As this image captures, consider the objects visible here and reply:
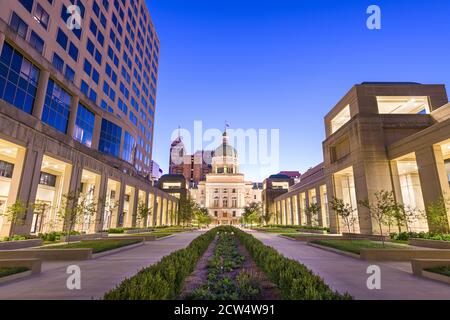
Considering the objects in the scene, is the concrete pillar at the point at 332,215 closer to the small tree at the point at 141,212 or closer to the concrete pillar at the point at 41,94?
the small tree at the point at 141,212

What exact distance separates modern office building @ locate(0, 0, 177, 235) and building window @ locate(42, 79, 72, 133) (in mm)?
126

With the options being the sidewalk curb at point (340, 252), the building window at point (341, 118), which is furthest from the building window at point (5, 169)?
the building window at point (341, 118)

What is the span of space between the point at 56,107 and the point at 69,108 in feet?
9.34

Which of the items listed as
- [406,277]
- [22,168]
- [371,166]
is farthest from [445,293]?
[22,168]

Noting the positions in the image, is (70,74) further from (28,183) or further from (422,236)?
(422,236)

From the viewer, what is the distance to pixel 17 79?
79.6 feet

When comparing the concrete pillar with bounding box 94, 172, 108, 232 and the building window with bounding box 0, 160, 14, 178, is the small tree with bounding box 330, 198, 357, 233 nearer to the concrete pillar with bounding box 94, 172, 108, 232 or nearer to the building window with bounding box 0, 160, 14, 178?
the concrete pillar with bounding box 94, 172, 108, 232

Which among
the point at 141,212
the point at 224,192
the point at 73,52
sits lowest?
the point at 141,212

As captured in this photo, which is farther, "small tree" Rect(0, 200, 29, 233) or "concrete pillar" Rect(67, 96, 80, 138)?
"concrete pillar" Rect(67, 96, 80, 138)

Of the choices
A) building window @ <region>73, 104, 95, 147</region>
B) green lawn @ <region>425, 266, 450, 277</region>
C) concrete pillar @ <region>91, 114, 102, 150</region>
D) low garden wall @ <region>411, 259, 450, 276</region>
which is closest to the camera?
green lawn @ <region>425, 266, 450, 277</region>

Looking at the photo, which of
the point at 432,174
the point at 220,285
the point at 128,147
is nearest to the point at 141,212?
the point at 128,147

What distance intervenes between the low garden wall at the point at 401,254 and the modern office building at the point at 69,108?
25.4m

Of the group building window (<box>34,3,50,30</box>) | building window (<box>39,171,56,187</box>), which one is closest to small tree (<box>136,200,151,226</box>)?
building window (<box>39,171,56,187</box>)

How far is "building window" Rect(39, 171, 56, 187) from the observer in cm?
3177
